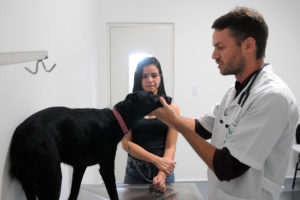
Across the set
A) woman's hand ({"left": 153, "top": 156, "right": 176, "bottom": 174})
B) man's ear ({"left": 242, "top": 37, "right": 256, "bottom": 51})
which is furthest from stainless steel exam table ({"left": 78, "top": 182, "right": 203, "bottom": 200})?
man's ear ({"left": 242, "top": 37, "right": 256, "bottom": 51})

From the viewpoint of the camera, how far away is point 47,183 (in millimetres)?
611

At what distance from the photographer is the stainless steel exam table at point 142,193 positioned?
3.60ft

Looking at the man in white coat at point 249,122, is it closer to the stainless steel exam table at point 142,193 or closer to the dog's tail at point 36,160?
the stainless steel exam table at point 142,193

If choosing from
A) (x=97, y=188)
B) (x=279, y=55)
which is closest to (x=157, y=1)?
(x=279, y=55)

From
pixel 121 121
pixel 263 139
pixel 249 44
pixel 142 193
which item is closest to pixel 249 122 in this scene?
pixel 263 139

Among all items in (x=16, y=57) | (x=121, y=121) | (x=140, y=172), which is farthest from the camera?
(x=140, y=172)

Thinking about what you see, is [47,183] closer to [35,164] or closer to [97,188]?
[35,164]

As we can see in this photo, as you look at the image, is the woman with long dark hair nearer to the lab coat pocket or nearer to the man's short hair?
the lab coat pocket

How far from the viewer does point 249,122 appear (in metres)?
0.91

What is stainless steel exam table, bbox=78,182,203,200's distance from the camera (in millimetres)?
1097

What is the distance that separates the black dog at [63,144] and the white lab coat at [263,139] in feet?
1.21

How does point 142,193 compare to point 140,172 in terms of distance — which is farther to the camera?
point 140,172

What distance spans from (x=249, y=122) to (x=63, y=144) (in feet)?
2.00

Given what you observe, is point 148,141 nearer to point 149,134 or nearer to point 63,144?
point 149,134
